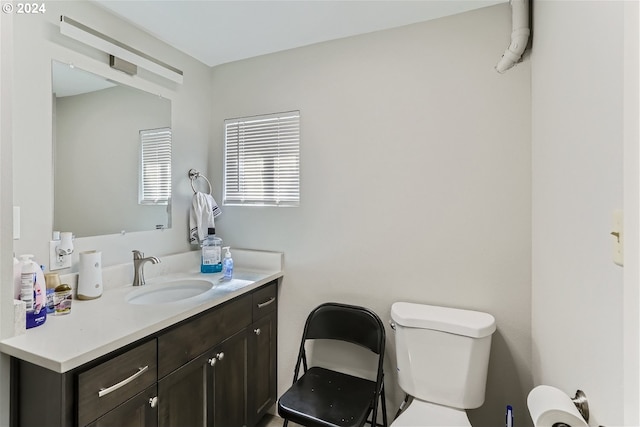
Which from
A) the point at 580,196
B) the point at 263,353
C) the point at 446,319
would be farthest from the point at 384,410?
the point at 580,196

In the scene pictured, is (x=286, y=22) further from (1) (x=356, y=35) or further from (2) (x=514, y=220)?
(2) (x=514, y=220)

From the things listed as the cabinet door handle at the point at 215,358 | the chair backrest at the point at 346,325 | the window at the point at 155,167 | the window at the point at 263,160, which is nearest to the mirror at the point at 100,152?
the window at the point at 155,167

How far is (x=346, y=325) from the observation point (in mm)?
1690

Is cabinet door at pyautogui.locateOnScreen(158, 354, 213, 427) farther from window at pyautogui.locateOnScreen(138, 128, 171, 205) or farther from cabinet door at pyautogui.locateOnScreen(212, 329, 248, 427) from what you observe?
window at pyautogui.locateOnScreen(138, 128, 171, 205)

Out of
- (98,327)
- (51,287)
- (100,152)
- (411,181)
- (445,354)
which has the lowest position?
(445,354)

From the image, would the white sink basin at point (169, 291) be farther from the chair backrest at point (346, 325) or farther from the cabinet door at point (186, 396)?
the chair backrest at point (346, 325)

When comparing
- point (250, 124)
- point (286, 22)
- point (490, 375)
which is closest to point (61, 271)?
point (250, 124)

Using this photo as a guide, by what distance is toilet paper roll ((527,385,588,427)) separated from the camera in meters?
0.72

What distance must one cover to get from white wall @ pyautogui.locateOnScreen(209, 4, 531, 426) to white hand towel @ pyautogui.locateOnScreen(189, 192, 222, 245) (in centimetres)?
28

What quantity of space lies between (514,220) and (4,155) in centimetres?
205

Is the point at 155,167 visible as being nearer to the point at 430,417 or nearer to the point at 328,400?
the point at 328,400

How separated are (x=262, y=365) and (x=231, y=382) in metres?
0.30

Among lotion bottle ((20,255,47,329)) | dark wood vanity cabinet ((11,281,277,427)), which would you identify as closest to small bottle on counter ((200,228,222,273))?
dark wood vanity cabinet ((11,281,277,427))

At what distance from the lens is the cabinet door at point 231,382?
56.5 inches
